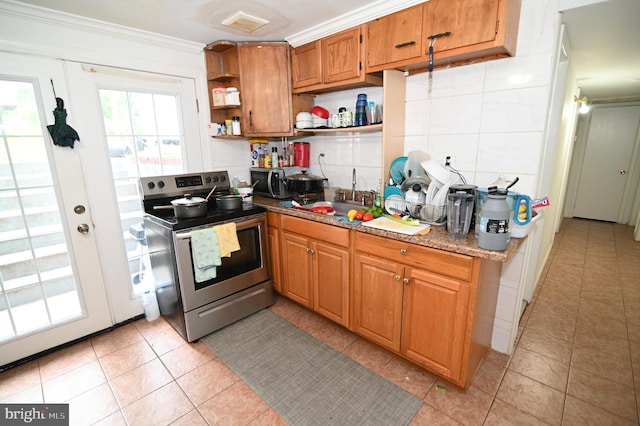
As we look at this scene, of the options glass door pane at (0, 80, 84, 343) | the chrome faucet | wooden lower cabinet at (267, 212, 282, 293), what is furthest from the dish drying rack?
glass door pane at (0, 80, 84, 343)

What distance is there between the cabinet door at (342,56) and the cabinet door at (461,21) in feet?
1.66

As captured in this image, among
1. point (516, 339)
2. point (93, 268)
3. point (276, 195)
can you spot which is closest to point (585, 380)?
point (516, 339)

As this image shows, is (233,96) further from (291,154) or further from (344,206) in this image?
(344,206)

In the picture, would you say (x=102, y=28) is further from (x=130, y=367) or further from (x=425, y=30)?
(x=130, y=367)

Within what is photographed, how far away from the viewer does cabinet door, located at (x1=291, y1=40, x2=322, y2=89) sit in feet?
7.47

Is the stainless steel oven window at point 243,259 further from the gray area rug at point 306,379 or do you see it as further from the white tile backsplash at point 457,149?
the white tile backsplash at point 457,149

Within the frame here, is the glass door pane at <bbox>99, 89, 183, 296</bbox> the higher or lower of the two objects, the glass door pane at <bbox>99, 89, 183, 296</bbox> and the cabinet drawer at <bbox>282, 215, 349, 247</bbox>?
the higher

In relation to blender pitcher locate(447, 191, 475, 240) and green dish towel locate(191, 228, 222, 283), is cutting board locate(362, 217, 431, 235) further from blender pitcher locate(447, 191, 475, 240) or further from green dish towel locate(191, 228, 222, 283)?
green dish towel locate(191, 228, 222, 283)

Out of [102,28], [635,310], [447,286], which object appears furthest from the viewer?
[635,310]

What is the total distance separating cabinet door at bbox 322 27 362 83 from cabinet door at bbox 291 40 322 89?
6 cm

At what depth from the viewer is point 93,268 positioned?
2.19 m

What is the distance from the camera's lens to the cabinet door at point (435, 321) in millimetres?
1510

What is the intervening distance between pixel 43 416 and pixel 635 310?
4.33 m

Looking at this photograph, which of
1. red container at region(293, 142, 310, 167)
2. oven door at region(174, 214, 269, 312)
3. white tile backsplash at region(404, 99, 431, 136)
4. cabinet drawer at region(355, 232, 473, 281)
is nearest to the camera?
cabinet drawer at region(355, 232, 473, 281)
